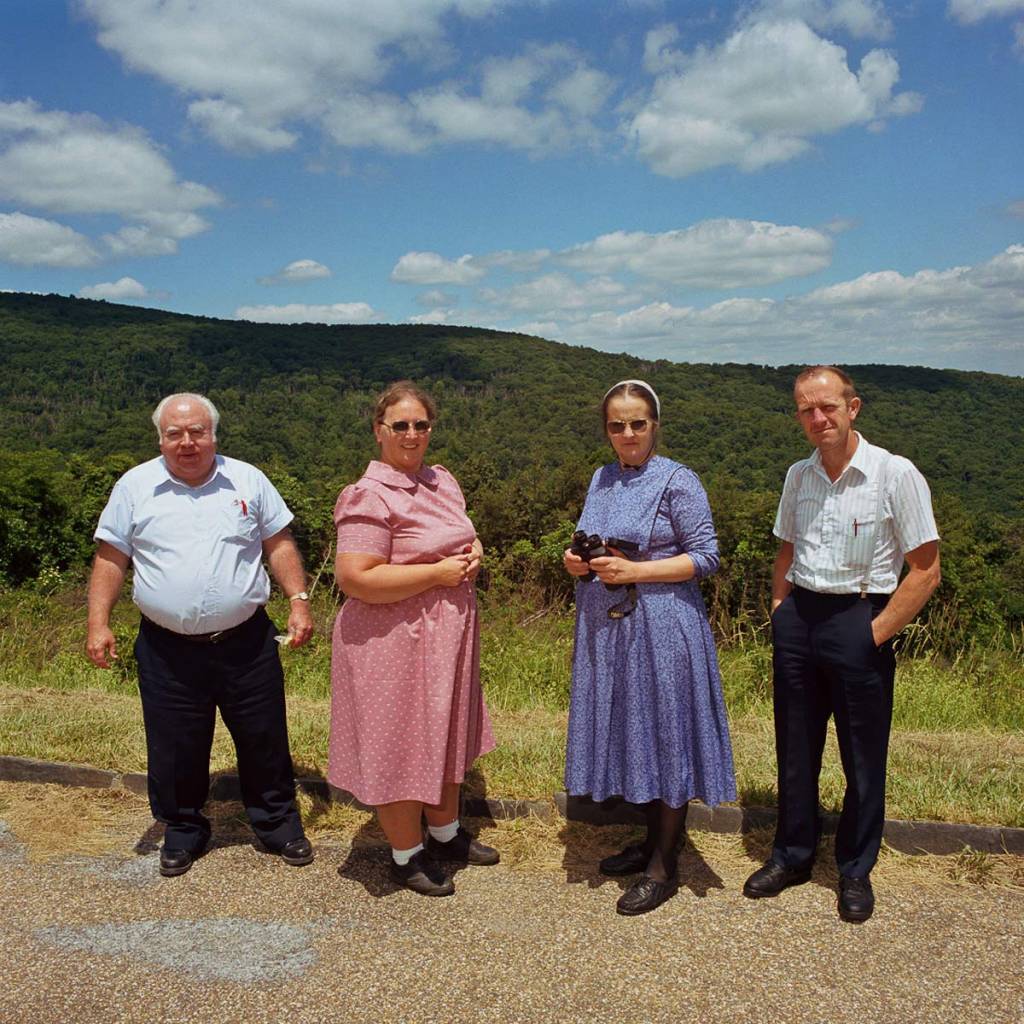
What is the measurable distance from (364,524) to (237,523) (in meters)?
0.74

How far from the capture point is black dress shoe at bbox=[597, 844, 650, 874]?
3.73 metres

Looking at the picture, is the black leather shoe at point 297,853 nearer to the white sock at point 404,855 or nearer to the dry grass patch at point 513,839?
the dry grass patch at point 513,839

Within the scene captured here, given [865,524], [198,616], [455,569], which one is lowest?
[198,616]

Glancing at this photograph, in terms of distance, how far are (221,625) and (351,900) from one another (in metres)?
1.27

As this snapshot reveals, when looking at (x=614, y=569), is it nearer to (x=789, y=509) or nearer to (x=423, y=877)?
(x=789, y=509)

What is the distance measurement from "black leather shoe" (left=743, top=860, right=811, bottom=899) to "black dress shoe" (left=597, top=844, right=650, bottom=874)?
0.43 metres

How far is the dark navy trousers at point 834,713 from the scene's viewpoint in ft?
10.9

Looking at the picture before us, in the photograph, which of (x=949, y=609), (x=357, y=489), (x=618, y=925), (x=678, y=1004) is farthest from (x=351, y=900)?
(x=949, y=609)

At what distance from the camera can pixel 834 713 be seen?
11.4 ft

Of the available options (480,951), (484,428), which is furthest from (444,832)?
(484,428)

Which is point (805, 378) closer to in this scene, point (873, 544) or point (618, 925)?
point (873, 544)

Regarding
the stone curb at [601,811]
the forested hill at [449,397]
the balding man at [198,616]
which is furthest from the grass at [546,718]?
the forested hill at [449,397]

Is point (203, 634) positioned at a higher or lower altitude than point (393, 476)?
lower

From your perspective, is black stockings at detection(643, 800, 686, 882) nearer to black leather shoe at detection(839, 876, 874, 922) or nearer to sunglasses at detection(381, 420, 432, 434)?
black leather shoe at detection(839, 876, 874, 922)
